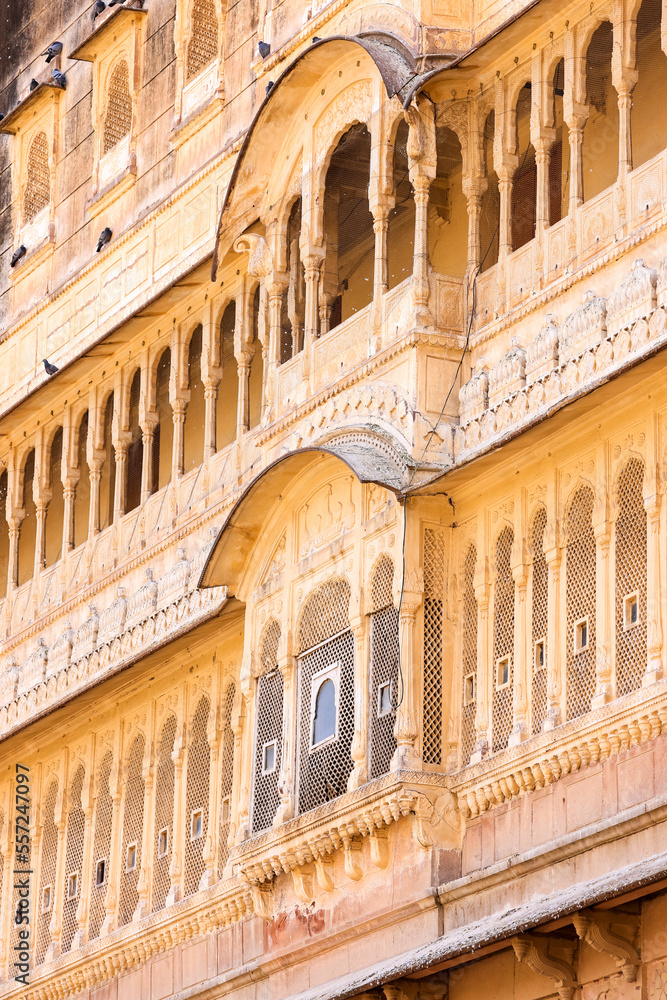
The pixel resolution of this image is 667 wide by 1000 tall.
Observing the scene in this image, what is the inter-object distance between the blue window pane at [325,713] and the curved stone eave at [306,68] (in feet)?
13.0

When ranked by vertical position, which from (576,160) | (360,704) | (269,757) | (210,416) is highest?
(210,416)

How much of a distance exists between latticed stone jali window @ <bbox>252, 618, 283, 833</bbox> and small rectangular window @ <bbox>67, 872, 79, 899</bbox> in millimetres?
4174

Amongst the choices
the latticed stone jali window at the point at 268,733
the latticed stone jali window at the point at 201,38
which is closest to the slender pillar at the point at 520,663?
the latticed stone jali window at the point at 268,733

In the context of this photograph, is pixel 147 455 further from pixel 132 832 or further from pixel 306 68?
pixel 306 68

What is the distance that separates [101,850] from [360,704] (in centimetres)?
537

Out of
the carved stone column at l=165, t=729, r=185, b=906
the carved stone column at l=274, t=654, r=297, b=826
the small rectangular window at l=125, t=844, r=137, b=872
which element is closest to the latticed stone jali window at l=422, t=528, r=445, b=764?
the carved stone column at l=274, t=654, r=297, b=826

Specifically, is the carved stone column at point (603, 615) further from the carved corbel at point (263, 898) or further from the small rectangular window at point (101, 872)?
the small rectangular window at point (101, 872)

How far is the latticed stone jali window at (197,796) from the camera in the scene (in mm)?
20312

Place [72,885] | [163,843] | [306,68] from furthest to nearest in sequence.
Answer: [72,885] < [163,843] < [306,68]

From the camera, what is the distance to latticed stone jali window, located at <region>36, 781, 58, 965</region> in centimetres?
2256

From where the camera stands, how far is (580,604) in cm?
1600

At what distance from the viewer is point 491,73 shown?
1795cm

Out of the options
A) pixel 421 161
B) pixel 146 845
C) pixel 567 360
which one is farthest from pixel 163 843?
pixel 567 360

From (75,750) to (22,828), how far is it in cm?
122
